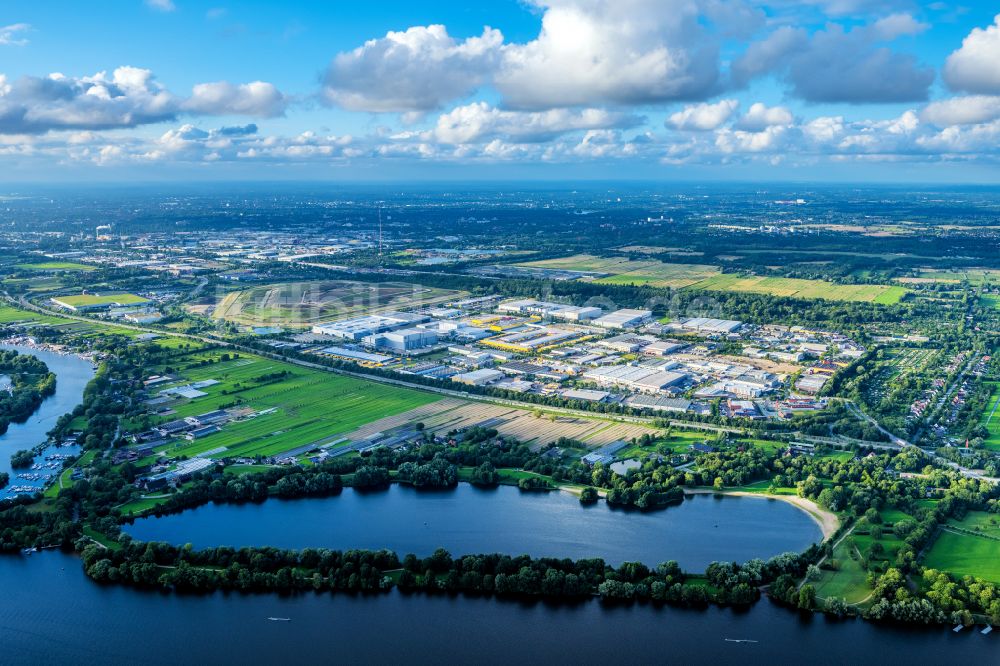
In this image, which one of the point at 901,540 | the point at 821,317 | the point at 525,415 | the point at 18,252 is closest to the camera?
the point at 901,540

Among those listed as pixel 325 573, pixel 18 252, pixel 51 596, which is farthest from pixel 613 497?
pixel 18 252

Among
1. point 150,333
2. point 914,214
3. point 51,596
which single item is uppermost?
point 914,214

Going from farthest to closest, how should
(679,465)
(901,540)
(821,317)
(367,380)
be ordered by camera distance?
A: 1. (821,317)
2. (367,380)
3. (679,465)
4. (901,540)

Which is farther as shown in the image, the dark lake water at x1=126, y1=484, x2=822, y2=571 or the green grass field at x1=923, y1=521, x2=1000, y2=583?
the dark lake water at x1=126, y1=484, x2=822, y2=571

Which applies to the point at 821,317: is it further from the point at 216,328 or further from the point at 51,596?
the point at 51,596

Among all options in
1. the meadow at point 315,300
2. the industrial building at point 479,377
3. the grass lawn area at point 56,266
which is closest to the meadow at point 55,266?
the grass lawn area at point 56,266

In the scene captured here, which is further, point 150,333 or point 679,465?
point 150,333

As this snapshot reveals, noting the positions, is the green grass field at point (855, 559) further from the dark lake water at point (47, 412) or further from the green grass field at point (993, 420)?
the dark lake water at point (47, 412)

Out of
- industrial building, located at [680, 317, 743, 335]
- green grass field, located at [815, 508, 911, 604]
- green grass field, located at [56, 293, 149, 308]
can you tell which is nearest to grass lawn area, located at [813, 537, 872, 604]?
green grass field, located at [815, 508, 911, 604]

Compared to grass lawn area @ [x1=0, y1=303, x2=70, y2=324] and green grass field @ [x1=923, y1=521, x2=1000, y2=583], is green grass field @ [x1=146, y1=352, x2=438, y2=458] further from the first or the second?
green grass field @ [x1=923, y1=521, x2=1000, y2=583]
